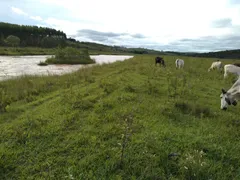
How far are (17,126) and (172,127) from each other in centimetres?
417

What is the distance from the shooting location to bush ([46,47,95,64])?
30188mm

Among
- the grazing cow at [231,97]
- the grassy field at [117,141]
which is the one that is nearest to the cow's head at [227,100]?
the grazing cow at [231,97]

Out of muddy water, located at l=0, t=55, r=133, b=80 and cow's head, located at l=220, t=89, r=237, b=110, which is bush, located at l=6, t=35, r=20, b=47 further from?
cow's head, located at l=220, t=89, r=237, b=110

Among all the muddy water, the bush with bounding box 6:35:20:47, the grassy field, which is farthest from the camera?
the bush with bounding box 6:35:20:47

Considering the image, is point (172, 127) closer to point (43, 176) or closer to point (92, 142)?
point (92, 142)

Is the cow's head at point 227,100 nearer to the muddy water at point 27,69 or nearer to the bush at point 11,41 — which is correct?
the muddy water at point 27,69

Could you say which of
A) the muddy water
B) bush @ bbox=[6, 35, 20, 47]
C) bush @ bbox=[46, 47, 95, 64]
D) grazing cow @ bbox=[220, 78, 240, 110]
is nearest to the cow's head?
grazing cow @ bbox=[220, 78, 240, 110]

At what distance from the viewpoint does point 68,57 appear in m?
31.5

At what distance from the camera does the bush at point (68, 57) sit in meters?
30.2

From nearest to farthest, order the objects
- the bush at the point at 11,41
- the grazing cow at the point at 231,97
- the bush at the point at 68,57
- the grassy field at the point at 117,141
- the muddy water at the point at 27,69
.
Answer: the grassy field at the point at 117,141, the grazing cow at the point at 231,97, the muddy water at the point at 27,69, the bush at the point at 68,57, the bush at the point at 11,41

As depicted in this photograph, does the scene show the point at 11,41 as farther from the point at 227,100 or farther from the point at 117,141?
the point at 227,100

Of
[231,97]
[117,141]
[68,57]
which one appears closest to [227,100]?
[231,97]

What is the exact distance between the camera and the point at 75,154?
11.6 feet

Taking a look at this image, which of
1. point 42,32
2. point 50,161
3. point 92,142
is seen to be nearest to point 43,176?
point 50,161
